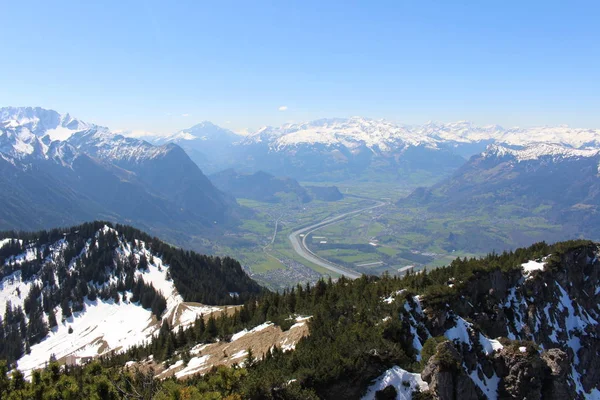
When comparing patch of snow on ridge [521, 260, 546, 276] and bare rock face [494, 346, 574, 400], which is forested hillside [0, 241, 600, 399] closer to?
bare rock face [494, 346, 574, 400]

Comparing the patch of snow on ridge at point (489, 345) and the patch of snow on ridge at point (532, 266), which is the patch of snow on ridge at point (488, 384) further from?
the patch of snow on ridge at point (532, 266)

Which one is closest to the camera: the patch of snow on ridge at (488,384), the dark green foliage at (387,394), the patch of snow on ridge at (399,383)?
the dark green foliage at (387,394)

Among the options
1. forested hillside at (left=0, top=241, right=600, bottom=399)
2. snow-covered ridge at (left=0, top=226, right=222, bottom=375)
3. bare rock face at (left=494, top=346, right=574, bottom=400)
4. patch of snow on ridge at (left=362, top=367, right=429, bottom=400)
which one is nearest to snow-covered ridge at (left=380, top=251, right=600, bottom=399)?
patch of snow on ridge at (left=362, top=367, right=429, bottom=400)

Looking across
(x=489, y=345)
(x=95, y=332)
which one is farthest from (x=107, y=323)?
(x=489, y=345)

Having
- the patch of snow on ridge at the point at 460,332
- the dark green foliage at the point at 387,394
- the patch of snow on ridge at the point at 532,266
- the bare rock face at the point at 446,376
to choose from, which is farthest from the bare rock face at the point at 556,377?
the patch of snow on ridge at the point at 532,266

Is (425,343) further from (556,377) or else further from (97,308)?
(97,308)
